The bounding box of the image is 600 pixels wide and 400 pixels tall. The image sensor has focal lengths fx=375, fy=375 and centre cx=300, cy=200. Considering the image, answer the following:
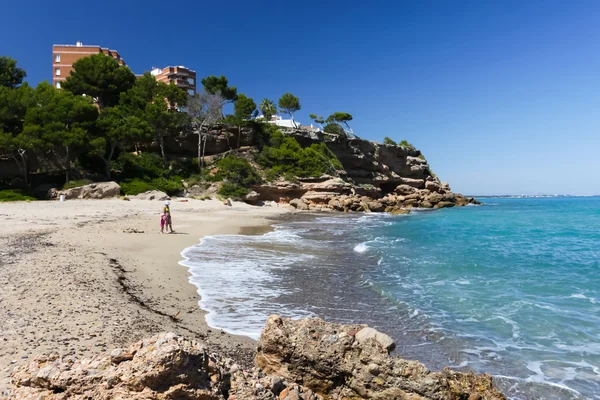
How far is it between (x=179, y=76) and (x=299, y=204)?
143 feet

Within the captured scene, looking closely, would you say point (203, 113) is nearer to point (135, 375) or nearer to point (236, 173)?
point (236, 173)

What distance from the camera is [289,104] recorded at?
64.9 m

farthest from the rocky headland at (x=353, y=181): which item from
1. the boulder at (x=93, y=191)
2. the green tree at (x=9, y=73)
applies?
the green tree at (x=9, y=73)

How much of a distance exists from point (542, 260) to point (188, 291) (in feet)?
41.3

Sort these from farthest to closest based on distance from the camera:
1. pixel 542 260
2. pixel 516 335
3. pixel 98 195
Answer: pixel 98 195 < pixel 542 260 < pixel 516 335

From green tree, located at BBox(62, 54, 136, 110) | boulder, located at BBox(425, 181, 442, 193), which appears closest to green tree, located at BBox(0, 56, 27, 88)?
green tree, located at BBox(62, 54, 136, 110)

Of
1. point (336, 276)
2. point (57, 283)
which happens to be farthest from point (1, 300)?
point (336, 276)

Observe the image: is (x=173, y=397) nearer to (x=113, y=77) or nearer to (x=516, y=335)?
(x=516, y=335)

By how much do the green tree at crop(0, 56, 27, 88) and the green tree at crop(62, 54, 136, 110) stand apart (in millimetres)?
4641

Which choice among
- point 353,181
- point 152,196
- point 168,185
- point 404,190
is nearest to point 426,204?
point 404,190

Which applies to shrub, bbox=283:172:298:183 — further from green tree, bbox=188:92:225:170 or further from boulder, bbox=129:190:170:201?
boulder, bbox=129:190:170:201

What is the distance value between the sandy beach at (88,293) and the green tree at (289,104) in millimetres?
52980

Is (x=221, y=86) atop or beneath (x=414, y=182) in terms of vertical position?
atop

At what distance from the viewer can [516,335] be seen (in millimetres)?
6352
